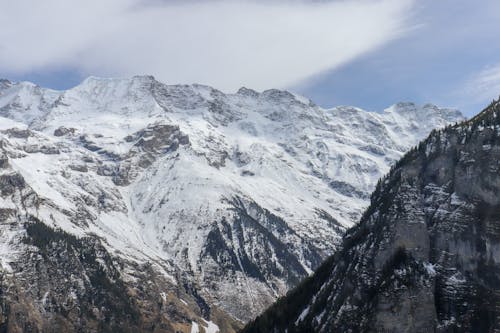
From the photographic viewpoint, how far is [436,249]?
148 metres

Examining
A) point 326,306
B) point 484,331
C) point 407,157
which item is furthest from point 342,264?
point 484,331

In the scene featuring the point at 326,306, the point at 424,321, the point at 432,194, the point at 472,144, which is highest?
the point at 472,144

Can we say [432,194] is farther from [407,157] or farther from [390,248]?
[407,157]

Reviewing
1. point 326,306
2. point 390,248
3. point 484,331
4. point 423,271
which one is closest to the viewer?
point 484,331

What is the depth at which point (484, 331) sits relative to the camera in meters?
134

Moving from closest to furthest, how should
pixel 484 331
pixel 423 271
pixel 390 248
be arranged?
pixel 484 331
pixel 423 271
pixel 390 248

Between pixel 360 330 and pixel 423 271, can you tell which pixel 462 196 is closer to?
pixel 423 271

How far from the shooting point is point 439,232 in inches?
5861

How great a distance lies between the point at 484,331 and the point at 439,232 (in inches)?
928

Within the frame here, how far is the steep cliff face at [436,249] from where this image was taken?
459 feet

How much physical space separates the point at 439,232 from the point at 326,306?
143 ft

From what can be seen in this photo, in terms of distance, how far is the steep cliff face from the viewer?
459ft

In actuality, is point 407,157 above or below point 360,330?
above

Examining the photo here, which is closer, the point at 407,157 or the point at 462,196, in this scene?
the point at 462,196
